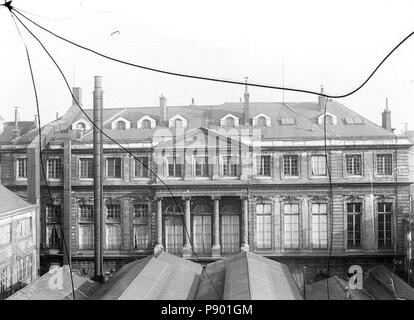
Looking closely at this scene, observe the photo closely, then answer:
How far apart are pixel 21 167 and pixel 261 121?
3495 mm

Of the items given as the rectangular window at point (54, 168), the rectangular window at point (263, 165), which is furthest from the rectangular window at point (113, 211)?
the rectangular window at point (263, 165)

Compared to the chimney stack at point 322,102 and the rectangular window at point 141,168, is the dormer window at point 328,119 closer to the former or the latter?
the chimney stack at point 322,102

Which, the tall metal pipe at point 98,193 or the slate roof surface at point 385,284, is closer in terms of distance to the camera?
the slate roof surface at point 385,284

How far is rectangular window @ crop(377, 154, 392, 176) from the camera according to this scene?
6.19m

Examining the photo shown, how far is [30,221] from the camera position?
243 inches

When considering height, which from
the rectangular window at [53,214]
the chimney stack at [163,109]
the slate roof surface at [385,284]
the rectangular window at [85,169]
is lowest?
the slate roof surface at [385,284]

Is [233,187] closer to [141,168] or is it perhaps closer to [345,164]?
[141,168]

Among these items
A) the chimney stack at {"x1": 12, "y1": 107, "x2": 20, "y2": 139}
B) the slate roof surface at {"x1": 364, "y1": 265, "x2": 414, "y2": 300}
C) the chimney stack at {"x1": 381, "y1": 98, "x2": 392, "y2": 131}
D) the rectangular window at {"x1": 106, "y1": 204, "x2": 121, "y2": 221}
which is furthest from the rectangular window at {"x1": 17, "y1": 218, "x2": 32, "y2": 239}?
the chimney stack at {"x1": 381, "y1": 98, "x2": 392, "y2": 131}

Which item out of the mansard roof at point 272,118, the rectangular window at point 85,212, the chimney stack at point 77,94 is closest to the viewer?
the chimney stack at point 77,94

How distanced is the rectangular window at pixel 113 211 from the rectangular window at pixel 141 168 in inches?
21.8

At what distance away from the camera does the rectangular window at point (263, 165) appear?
A: 6.36 meters
